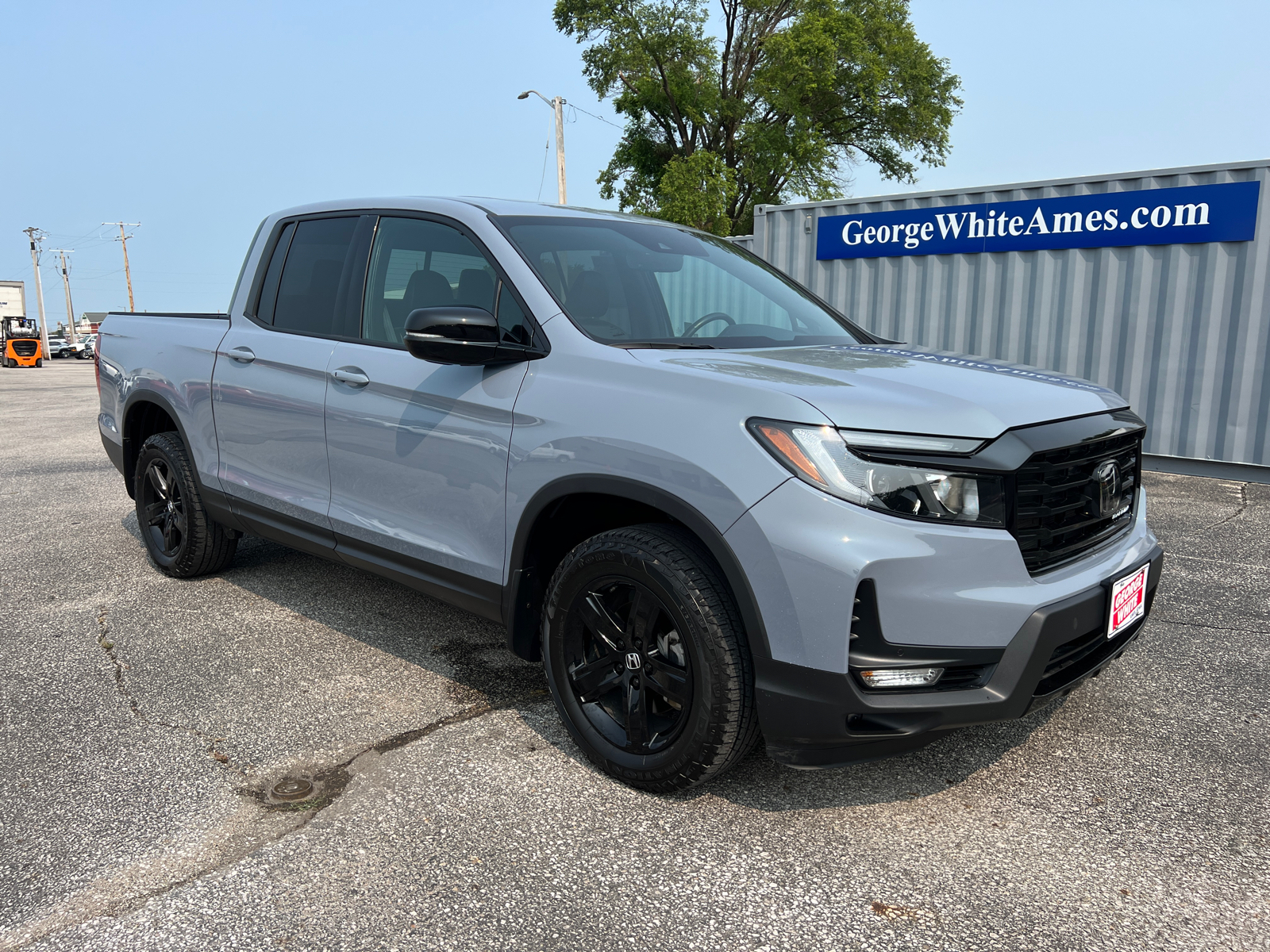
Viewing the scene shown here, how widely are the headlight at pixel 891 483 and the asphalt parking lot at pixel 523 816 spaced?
935 mm

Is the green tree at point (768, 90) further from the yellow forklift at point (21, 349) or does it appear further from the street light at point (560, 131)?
the yellow forklift at point (21, 349)

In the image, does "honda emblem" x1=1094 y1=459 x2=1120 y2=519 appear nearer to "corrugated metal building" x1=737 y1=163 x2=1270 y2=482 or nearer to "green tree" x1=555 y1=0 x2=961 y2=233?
"corrugated metal building" x1=737 y1=163 x2=1270 y2=482

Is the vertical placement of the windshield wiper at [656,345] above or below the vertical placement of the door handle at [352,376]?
above

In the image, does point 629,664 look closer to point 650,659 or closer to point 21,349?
point 650,659

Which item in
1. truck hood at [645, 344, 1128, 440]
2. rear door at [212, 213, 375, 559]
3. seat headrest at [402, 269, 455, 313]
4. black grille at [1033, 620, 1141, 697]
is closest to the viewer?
truck hood at [645, 344, 1128, 440]

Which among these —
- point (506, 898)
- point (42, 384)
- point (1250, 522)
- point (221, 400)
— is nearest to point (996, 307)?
point (1250, 522)

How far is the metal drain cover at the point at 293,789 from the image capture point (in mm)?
2734

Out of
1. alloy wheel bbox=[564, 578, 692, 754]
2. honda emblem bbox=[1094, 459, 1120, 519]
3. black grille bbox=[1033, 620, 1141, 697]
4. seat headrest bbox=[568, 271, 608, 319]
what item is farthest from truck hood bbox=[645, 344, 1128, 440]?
alloy wheel bbox=[564, 578, 692, 754]

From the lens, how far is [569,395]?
2783 millimetres

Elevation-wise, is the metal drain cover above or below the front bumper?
below

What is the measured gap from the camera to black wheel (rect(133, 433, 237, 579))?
4.63m

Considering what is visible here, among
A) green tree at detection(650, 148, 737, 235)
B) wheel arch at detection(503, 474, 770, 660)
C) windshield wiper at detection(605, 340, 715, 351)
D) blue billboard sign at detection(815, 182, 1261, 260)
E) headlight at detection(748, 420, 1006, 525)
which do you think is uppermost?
green tree at detection(650, 148, 737, 235)

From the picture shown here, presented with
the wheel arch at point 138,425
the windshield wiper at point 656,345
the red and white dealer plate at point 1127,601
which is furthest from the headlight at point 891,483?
the wheel arch at point 138,425

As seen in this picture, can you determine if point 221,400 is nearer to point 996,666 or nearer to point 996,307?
point 996,666
